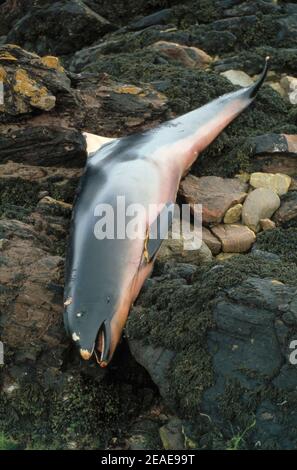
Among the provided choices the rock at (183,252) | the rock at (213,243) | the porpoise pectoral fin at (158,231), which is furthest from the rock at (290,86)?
the rock at (183,252)

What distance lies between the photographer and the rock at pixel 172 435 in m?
5.07

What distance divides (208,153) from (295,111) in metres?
1.35

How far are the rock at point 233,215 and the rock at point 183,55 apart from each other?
12.2 feet

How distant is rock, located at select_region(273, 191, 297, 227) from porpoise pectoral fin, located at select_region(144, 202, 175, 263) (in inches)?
46.7

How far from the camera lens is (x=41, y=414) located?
18.6 ft

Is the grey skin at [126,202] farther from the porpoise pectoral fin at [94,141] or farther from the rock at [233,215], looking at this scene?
the rock at [233,215]

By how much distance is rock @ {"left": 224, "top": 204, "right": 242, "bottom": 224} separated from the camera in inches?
314

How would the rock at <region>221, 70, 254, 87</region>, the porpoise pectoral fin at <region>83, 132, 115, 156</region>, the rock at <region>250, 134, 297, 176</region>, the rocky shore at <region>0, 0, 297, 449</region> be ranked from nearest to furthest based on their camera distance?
the rocky shore at <region>0, 0, 297, 449</region> → the porpoise pectoral fin at <region>83, 132, 115, 156</region> → the rock at <region>250, 134, 297, 176</region> → the rock at <region>221, 70, 254, 87</region>

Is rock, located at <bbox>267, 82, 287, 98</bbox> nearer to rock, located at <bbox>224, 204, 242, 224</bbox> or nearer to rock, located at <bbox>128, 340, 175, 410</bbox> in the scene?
rock, located at <bbox>224, 204, 242, 224</bbox>

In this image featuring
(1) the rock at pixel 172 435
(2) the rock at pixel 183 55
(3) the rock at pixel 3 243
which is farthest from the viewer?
(2) the rock at pixel 183 55

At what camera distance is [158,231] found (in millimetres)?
6977

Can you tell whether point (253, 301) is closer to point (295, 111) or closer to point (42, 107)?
point (42, 107)

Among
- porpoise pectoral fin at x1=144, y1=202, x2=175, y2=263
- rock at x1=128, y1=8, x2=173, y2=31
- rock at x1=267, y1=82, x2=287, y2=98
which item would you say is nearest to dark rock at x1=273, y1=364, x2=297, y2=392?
porpoise pectoral fin at x1=144, y1=202, x2=175, y2=263

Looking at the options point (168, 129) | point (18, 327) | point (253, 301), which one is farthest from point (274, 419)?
point (168, 129)
